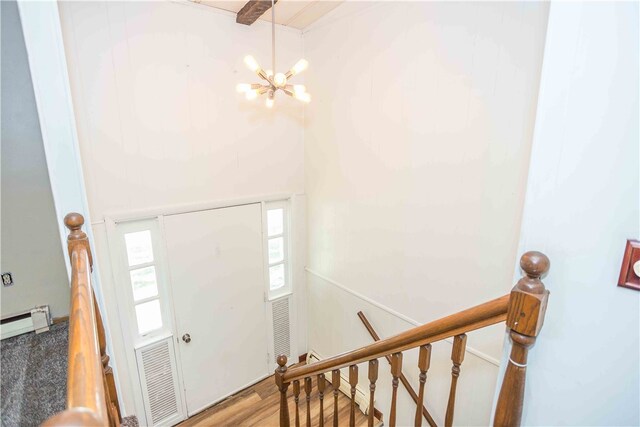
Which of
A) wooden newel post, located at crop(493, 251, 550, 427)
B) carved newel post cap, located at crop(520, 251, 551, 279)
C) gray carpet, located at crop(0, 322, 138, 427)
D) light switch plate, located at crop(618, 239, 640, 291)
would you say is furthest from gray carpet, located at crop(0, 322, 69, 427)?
light switch plate, located at crop(618, 239, 640, 291)

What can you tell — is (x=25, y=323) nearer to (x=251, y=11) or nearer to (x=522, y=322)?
(x=251, y=11)

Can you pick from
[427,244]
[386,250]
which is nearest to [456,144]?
[427,244]

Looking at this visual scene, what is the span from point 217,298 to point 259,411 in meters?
1.34

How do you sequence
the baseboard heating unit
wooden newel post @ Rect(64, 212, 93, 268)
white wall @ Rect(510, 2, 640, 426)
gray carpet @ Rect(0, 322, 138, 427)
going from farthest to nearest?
the baseboard heating unit → gray carpet @ Rect(0, 322, 138, 427) → wooden newel post @ Rect(64, 212, 93, 268) → white wall @ Rect(510, 2, 640, 426)

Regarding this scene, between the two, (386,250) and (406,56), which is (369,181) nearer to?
(386,250)

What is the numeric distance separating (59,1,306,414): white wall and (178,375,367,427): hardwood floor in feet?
2.68

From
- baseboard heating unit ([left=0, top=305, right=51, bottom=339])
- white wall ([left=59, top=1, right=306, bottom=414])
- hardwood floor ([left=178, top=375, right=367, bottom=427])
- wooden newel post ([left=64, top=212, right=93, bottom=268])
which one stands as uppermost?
white wall ([left=59, top=1, right=306, bottom=414])

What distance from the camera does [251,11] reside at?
266cm

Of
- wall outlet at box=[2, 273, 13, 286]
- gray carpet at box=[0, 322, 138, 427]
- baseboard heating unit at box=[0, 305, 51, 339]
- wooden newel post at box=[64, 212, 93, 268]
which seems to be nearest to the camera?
wooden newel post at box=[64, 212, 93, 268]

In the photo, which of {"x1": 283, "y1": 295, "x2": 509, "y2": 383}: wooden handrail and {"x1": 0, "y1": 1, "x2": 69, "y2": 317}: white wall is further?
{"x1": 0, "y1": 1, "x2": 69, "y2": 317}: white wall

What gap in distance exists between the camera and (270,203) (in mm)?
3549

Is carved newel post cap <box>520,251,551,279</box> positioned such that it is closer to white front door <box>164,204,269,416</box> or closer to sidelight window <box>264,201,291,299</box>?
white front door <box>164,204,269,416</box>

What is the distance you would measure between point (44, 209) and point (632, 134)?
439 cm

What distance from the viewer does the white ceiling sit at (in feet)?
8.87
